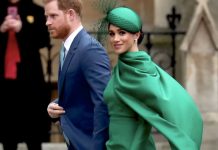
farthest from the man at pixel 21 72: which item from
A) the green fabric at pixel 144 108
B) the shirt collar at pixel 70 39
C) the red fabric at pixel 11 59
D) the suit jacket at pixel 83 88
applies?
the green fabric at pixel 144 108

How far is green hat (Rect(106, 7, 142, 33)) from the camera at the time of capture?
16.8 ft

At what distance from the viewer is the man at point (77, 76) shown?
5.28 meters

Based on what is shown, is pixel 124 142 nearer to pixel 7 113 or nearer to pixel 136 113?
pixel 136 113

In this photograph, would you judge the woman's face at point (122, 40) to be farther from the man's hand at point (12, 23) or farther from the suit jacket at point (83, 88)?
the man's hand at point (12, 23)

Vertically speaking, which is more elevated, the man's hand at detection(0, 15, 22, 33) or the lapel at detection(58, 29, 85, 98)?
the lapel at detection(58, 29, 85, 98)

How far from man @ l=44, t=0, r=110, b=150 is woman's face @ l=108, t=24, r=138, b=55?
0.77ft

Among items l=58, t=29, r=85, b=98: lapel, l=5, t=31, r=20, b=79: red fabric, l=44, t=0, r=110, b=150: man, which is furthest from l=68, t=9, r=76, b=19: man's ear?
l=5, t=31, r=20, b=79: red fabric

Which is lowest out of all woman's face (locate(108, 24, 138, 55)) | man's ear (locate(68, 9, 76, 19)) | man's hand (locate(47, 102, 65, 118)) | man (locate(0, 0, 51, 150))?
man (locate(0, 0, 51, 150))

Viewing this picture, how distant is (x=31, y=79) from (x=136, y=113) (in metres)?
3.83

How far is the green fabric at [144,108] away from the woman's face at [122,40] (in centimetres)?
4

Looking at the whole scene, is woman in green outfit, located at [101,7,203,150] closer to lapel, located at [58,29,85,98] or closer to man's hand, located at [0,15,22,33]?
lapel, located at [58,29,85,98]

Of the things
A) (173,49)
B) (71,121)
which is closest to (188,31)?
(173,49)

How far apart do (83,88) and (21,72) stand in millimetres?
3433

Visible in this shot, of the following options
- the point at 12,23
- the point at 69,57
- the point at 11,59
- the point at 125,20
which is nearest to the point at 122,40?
the point at 125,20
